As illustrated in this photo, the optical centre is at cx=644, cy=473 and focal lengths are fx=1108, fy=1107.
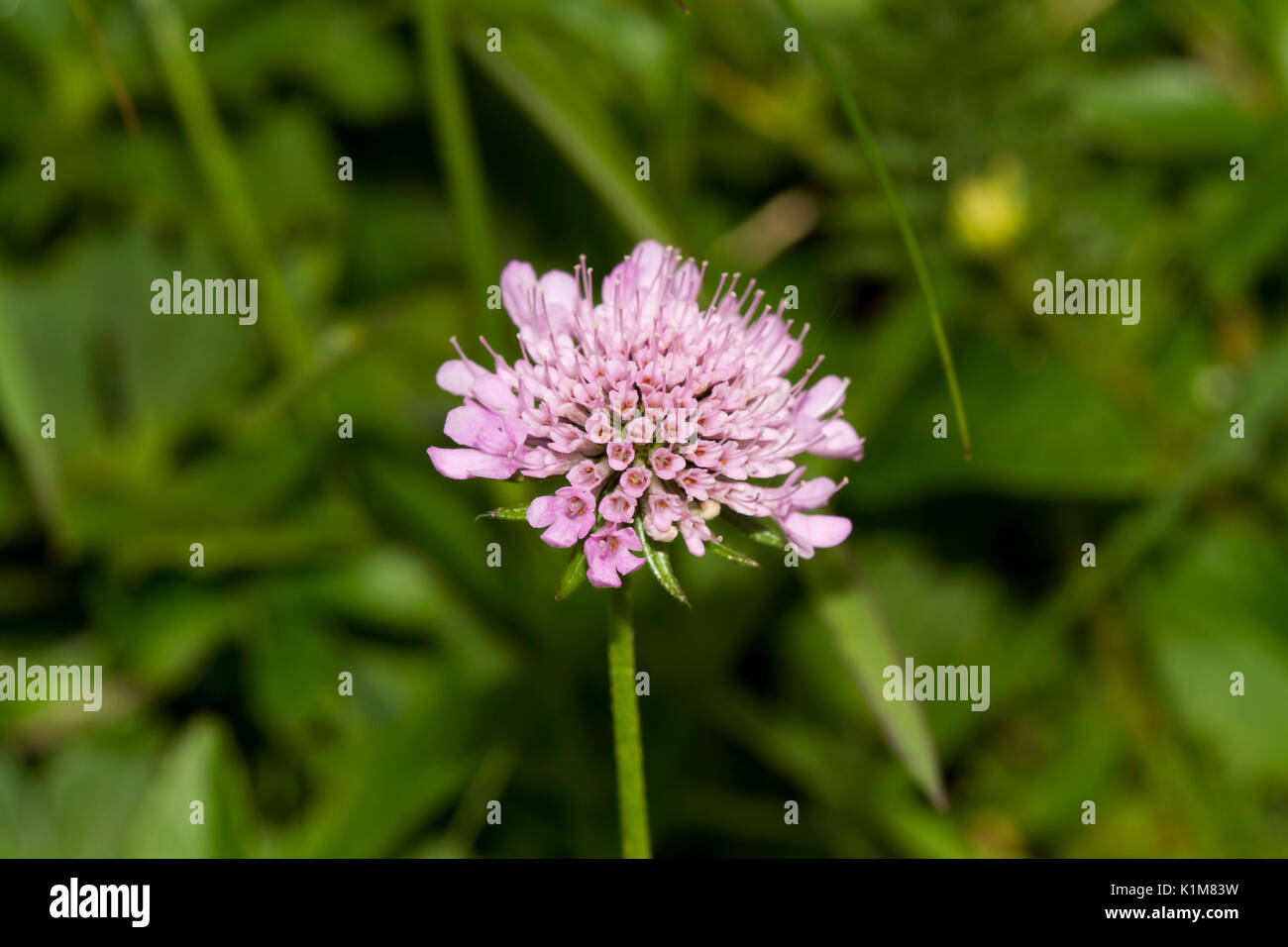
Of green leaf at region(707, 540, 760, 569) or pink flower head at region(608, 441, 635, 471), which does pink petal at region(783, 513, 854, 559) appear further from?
pink flower head at region(608, 441, 635, 471)

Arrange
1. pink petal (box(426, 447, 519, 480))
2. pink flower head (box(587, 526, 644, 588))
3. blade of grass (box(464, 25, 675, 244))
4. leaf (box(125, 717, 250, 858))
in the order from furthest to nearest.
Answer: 1. blade of grass (box(464, 25, 675, 244))
2. leaf (box(125, 717, 250, 858))
3. pink petal (box(426, 447, 519, 480))
4. pink flower head (box(587, 526, 644, 588))

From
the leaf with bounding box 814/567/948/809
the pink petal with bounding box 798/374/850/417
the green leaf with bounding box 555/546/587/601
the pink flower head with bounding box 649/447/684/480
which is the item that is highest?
the pink petal with bounding box 798/374/850/417

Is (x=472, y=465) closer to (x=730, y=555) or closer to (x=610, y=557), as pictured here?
(x=610, y=557)

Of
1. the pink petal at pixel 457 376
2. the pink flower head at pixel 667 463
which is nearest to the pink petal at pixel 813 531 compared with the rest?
the pink flower head at pixel 667 463

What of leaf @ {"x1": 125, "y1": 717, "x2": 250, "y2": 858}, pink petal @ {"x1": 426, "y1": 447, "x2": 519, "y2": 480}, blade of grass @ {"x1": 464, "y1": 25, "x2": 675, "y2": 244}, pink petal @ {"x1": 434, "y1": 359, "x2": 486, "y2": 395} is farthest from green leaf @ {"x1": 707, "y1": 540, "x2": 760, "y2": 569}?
leaf @ {"x1": 125, "y1": 717, "x2": 250, "y2": 858}

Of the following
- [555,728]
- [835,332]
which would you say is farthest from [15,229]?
[835,332]

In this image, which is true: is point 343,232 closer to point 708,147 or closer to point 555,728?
point 708,147

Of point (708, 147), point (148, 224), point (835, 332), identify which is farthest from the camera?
point (708, 147)
